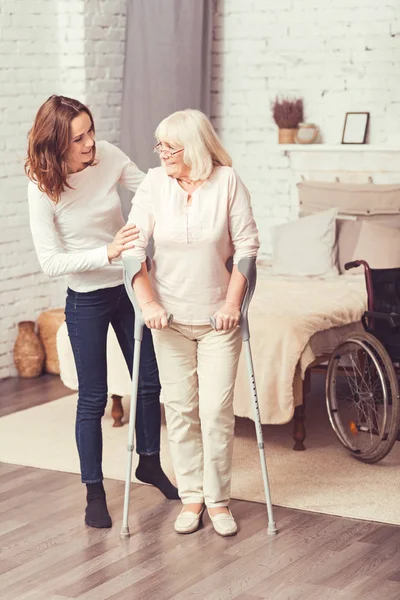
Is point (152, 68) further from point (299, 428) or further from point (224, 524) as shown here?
point (224, 524)

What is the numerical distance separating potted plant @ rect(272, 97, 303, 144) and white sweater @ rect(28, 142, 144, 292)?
2965 millimetres

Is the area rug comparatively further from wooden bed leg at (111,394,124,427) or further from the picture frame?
the picture frame

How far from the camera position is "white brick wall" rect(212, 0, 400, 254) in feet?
20.8

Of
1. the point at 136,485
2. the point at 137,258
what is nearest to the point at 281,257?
the point at 136,485

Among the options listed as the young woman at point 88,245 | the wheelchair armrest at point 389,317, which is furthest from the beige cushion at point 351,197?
the young woman at point 88,245

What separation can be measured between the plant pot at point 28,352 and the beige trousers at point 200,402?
2491 millimetres

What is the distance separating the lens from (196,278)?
11.5 feet

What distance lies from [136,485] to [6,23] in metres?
2.91

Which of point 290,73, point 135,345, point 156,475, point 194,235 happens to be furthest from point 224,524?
point 290,73

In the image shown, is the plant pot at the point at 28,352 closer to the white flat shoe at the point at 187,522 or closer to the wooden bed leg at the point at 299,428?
the wooden bed leg at the point at 299,428

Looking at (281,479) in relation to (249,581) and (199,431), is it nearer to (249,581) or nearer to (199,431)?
(199,431)

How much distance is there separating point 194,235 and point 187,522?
3.29ft

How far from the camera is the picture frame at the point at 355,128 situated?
6.41 metres

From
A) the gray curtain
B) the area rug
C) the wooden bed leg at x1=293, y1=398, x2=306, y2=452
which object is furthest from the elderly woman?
the gray curtain
